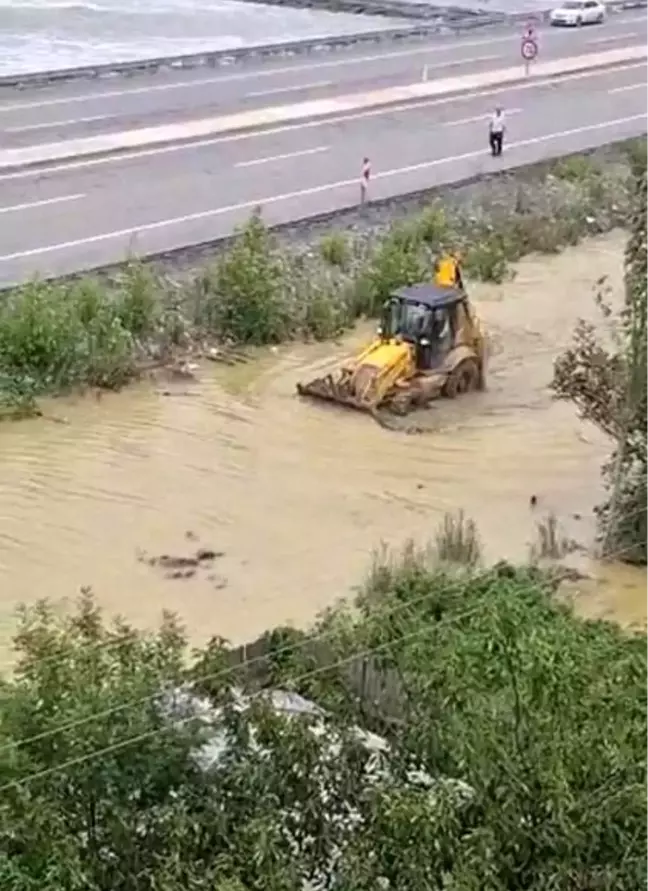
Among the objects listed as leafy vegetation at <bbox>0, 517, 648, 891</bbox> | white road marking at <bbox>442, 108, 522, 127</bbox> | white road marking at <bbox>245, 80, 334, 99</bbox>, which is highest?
leafy vegetation at <bbox>0, 517, 648, 891</bbox>

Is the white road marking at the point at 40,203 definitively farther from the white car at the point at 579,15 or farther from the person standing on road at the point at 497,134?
the white car at the point at 579,15

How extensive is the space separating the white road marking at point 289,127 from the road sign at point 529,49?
0.76m

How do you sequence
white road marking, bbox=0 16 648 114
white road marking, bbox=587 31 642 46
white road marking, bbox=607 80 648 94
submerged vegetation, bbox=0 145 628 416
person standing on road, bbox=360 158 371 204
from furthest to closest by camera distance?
white road marking, bbox=587 31 642 46, white road marking, bbox=607 80 648 94, white road marking, bbox=0 16 648 114, person standing on road, bbox=360 158 371 204, submerged vegetation, bbox=0 145 628 416

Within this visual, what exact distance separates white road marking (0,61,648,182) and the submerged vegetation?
4.93m

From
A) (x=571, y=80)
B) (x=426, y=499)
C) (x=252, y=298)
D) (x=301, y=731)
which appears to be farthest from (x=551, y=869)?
(x=571, y=80)

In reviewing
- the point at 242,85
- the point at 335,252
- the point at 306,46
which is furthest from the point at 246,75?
the point at 335,252

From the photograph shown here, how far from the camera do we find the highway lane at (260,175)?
1171 inches

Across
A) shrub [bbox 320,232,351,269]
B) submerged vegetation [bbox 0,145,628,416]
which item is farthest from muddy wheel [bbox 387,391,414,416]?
shrub [bbox 320,232,351,269]

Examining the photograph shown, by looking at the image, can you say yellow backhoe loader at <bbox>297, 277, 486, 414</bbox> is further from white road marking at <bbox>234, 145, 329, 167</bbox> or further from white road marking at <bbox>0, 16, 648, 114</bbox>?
white road marking at <bbox>0, 16, 648, 114</bbox>

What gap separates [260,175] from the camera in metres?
A: 34.0

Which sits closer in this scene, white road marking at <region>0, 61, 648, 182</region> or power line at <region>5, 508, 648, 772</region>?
power line at <region>5, 508, 648, 772</region>

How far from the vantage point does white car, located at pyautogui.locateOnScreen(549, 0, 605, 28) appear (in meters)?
53.5

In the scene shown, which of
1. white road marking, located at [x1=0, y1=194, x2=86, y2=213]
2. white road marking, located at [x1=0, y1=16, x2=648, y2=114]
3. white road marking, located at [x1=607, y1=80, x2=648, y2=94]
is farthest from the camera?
white road marking, located at [x1=607, y1=80, x2=648, y2=94]

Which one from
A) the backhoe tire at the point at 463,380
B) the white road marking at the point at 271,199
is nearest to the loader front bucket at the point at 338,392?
the backhoe tire at the point at 463,380
